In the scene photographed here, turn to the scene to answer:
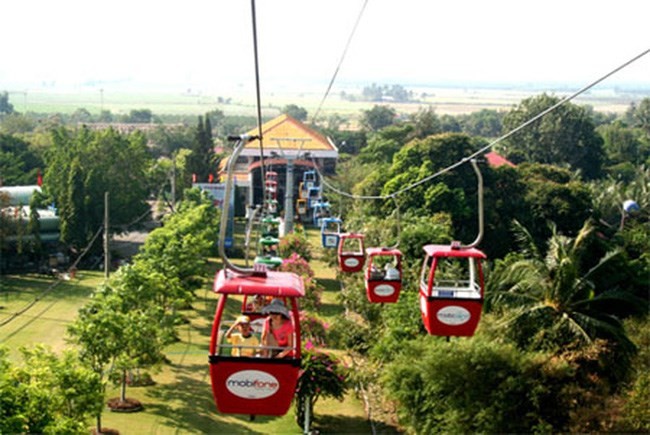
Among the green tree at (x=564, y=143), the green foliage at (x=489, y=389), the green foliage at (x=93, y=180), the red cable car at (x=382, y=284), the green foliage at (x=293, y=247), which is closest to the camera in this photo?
the green foliage at (x=489, y=389)

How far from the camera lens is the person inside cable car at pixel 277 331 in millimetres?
9898

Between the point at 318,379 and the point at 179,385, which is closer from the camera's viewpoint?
the point at 318,379

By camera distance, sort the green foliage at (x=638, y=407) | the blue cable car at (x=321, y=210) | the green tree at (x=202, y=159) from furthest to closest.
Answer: the green tree at (x=202, y=159)
the blue cable car at (x=321, y=210)
the green foliage at (x=638, y=407)

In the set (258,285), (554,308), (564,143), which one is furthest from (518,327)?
(564,143)

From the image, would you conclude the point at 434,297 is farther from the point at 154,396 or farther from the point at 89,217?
the point at 89,217

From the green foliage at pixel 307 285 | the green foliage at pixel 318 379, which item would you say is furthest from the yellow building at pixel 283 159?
the green foliage at pixel 318 379

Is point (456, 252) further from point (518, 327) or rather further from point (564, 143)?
point (564, 143)

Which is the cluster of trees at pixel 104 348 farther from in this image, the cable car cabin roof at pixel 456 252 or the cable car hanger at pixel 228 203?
the cable car cabin roof at pixel 456 252

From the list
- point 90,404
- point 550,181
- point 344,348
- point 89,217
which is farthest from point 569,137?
point 90,404

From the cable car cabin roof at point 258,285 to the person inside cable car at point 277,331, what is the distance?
72cm

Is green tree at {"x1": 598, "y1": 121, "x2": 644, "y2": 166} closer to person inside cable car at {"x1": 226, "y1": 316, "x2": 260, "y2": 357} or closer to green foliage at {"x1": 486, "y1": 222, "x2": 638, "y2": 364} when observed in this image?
green foliage at {"x1": 486, "y1": 222, "x2": 638, "y2": 364}

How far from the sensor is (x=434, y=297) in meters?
13.6

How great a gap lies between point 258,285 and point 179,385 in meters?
18.5

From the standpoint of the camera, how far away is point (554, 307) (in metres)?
23.0
